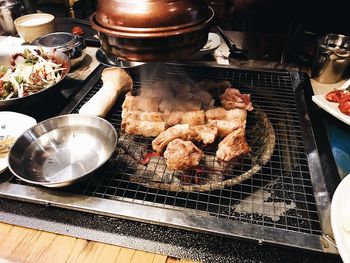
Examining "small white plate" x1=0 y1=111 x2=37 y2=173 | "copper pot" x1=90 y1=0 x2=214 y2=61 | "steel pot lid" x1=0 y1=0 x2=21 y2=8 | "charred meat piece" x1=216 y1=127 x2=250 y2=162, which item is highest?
"copper pot" x1=90 y1=0 x2=214 y2=61

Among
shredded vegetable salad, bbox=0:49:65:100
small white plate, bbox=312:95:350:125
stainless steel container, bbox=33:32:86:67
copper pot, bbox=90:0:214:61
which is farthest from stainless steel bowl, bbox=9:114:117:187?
small white plate, bbox=312:95:350:125

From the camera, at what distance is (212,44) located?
384cm

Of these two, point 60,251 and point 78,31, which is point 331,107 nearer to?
point 60,251

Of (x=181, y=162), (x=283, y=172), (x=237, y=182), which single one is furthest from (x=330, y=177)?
(x=181, y=162)

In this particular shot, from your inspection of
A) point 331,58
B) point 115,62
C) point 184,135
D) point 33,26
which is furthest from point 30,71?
point 331,58

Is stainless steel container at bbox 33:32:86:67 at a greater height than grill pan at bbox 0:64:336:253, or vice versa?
stainless steel container at bbox 33:32:86:67

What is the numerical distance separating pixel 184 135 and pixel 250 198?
0.75m

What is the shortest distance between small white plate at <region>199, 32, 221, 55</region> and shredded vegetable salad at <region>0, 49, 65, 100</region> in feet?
5.76

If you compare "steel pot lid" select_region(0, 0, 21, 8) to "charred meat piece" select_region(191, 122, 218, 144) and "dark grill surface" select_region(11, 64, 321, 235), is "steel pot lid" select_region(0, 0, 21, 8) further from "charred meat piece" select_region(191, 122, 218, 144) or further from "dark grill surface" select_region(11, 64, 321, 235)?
"charred meat piece" select_region(191, 122, 218, 144)

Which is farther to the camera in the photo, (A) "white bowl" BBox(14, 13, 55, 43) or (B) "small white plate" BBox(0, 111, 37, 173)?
(A) "white bowl" BBox(14, 13, 55, 43)

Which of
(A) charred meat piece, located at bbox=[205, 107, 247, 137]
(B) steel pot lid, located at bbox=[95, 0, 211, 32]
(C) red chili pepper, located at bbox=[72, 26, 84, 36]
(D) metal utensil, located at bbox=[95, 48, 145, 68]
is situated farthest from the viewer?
(C) red chili pepper, located at bbox=[72, 26, 84, 36]

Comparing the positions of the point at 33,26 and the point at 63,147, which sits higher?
the point at 33,26

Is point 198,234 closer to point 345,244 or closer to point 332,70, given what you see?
point 345,244

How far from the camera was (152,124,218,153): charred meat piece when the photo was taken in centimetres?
241
